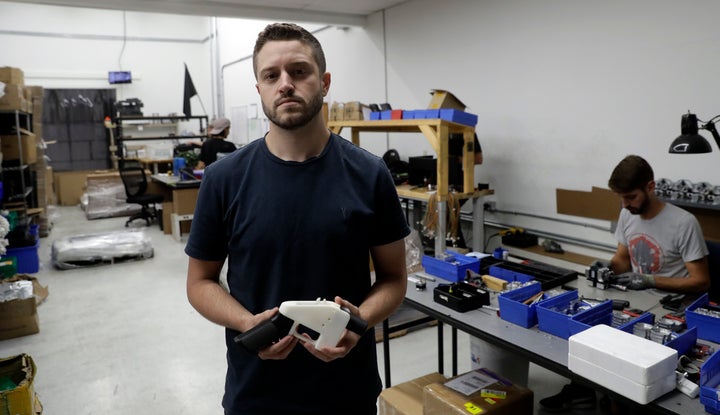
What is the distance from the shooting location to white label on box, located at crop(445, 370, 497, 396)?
1948 mm

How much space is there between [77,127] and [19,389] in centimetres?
856

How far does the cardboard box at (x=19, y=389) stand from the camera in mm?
2100

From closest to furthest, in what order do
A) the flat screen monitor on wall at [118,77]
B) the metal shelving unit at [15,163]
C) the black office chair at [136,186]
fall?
the metal shelving unit at [15,163] → the black office chair at [136,186] → the flat screen monitor on wall at [118,77]

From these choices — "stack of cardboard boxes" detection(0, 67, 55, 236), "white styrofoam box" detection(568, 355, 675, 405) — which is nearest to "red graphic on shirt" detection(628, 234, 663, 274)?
"white styrofoam box" detection(568, 355, 675, 405)

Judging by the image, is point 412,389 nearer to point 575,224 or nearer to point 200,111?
point 575,224

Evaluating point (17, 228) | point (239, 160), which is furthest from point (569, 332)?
point (17, 228)

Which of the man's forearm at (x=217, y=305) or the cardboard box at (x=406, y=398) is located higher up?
the man's forearm at (x=217, y=305)

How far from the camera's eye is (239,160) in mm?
1124

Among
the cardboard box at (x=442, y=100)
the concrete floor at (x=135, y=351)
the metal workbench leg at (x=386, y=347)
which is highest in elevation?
the cardboard box at (x=442, y=100)

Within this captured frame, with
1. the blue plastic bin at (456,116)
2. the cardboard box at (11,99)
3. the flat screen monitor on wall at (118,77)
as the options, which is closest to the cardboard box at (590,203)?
the blue plastic bin at (456,116)

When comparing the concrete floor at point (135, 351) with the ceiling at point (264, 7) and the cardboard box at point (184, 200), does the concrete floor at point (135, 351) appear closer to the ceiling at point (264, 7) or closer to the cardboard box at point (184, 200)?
the cardboard box at point (184, 200)

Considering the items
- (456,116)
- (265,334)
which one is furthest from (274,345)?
(456,116)

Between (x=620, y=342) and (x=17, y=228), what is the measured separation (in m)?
5.45

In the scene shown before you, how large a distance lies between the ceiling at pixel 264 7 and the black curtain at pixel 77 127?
5.34 meters
